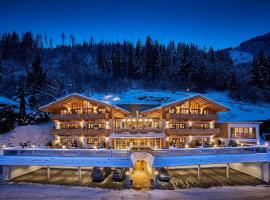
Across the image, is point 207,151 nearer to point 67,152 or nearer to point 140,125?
point 140,125

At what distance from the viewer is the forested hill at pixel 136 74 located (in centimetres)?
7631

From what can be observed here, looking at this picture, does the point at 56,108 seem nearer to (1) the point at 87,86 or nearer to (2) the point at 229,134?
(2) the point at 229,134

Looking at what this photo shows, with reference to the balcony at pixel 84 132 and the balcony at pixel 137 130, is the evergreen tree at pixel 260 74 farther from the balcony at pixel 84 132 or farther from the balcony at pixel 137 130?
the balcony at pixel 84 132

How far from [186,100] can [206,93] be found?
41695mm

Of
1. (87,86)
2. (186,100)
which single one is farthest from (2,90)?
(186,100)

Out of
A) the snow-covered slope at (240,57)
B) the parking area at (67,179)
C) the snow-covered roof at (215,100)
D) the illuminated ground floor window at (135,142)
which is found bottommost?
the parking area at (67,179)

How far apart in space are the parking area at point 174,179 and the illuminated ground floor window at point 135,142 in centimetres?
628

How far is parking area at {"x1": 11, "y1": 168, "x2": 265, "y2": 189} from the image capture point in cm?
2984

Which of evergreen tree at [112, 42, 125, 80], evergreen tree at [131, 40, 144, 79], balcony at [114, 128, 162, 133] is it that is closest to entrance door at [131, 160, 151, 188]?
balcony at [114, 128, 162, 133]

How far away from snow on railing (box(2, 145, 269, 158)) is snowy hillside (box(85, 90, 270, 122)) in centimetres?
2990

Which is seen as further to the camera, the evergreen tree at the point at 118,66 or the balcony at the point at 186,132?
the evergreen tree at the point at 118,66

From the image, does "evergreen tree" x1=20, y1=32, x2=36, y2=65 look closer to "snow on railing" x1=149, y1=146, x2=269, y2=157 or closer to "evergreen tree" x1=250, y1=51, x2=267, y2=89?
"evergreen tree" x1=250, y1=51, x2=267, y2=89

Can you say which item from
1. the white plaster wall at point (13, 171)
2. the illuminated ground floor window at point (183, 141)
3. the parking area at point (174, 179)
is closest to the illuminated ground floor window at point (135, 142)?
the illuminated ground floor window at point (183, 141)

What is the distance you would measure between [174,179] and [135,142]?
11.4m
